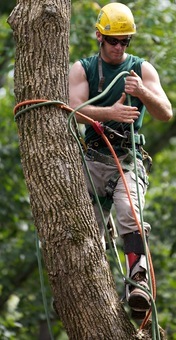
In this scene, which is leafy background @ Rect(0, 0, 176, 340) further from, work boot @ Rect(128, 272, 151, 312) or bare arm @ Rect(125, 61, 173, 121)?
work boot @ Rect(128, 272, 151, 312)

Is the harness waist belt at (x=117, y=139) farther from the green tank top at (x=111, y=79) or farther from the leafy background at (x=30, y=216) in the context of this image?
the leafy background at (x=30, y=216)

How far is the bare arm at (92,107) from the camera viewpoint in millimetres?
4309

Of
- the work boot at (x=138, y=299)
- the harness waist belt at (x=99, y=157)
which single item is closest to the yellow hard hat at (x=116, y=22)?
the harness waist belt at (x=99, y=157)

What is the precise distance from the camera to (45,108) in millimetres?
4016

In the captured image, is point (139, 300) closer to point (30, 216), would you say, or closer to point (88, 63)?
point (88, 63)

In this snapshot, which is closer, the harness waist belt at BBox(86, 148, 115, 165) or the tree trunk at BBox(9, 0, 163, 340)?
the tree trunk at BBox(9, 0, 163, 340)

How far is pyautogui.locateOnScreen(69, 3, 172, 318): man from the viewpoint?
4.43 metres

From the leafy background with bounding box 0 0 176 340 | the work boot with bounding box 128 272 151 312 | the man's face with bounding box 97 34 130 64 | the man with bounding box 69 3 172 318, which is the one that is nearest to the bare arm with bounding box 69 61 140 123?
the man with bounding box 69 3 172 318

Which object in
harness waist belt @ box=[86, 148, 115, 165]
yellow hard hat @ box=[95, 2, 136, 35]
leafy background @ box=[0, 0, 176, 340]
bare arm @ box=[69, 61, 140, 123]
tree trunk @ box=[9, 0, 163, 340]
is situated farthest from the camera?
leafy background @ box=[0, 0, 176, 340]

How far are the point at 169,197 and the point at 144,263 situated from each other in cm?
779

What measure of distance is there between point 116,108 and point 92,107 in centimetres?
22

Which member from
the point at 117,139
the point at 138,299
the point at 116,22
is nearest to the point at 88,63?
the point at 116,22

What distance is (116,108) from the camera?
14.3ft

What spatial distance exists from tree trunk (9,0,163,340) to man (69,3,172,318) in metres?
0.45
